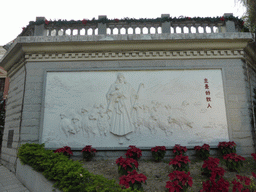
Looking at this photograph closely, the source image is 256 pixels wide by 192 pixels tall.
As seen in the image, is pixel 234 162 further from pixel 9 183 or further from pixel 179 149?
pixel 9 183

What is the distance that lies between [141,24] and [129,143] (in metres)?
4.12

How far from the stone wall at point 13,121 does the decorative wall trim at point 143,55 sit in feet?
4.20

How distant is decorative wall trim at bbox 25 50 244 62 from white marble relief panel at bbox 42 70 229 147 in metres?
0.50

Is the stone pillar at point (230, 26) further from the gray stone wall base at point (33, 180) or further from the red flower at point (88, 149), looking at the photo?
the gray stone wall base at point (33, 180)

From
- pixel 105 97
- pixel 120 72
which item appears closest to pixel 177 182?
pixel 105 97

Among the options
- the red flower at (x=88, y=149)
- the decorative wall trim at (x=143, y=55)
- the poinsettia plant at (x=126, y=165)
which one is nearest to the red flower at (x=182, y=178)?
the poinsettia plant at (x=126, y=165)

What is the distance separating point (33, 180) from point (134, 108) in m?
3.20

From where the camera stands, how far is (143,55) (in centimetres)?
580

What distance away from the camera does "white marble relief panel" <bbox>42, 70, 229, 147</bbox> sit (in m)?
5.27

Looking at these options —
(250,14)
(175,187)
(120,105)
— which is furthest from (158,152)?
(250,14)

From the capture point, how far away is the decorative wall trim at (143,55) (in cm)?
574

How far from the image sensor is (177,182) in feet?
9.24

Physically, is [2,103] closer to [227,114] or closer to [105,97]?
[105,97]

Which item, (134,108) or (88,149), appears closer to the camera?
(88,149)
